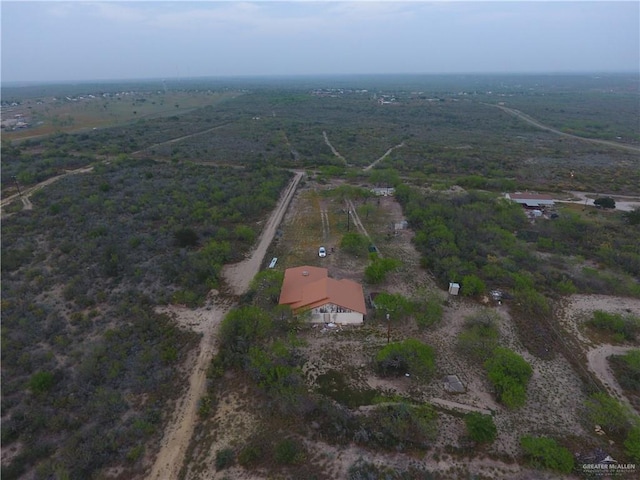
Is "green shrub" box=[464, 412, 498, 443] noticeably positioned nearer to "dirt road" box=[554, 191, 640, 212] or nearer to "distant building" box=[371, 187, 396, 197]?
"distant building" box=[371, 187, 396, 197]

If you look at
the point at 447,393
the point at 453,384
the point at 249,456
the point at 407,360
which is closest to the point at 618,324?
the point at 453,384

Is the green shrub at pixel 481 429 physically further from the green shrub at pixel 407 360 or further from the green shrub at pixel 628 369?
the green shrub at pixel 628 369

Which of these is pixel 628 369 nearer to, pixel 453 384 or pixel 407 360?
pixel 453 384

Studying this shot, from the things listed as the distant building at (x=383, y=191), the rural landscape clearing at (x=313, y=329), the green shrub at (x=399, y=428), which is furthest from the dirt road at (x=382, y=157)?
the green shrub at (x=399, y=428)

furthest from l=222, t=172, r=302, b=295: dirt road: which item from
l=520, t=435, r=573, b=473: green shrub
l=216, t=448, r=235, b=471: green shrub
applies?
l=520, t=435, r=573, b=473: green shrub

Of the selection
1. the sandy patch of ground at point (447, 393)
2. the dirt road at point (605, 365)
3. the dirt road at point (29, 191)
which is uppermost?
the dirt road at point (29, 191)
